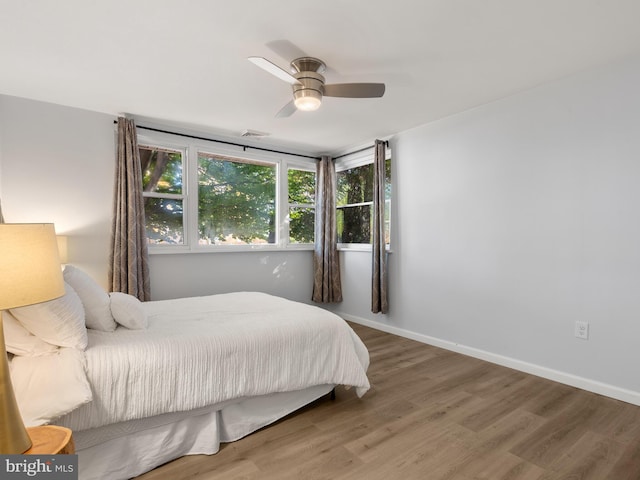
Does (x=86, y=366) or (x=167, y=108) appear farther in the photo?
(x=167, y=108)

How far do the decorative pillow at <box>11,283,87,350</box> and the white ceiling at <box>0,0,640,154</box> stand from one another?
155cm

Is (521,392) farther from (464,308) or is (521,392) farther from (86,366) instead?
(86,366)

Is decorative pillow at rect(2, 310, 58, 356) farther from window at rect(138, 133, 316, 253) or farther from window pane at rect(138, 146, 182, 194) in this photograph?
window pane at rect(138, 146, 182, 194)

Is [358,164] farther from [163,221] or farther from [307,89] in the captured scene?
[163,221]

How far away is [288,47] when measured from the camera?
84.5 inches

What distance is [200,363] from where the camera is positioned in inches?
69.9

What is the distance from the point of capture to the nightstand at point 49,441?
1.09 meters

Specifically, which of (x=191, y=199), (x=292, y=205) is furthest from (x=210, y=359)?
(x=292, y=205)

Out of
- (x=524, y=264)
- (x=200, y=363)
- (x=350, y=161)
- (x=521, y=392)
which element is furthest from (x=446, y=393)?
(x=350, y=161)

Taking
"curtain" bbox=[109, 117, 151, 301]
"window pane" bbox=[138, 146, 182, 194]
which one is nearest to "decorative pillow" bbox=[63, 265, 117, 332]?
"curtain" bbox=[109, 117, 151, 301]

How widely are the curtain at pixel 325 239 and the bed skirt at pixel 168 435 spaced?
102 inches

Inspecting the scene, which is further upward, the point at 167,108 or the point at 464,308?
the point at 167,108

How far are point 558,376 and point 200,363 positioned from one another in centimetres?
270

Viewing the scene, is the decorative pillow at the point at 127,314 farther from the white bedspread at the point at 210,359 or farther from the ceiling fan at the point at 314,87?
the ceiling fan at the point at 314,87
